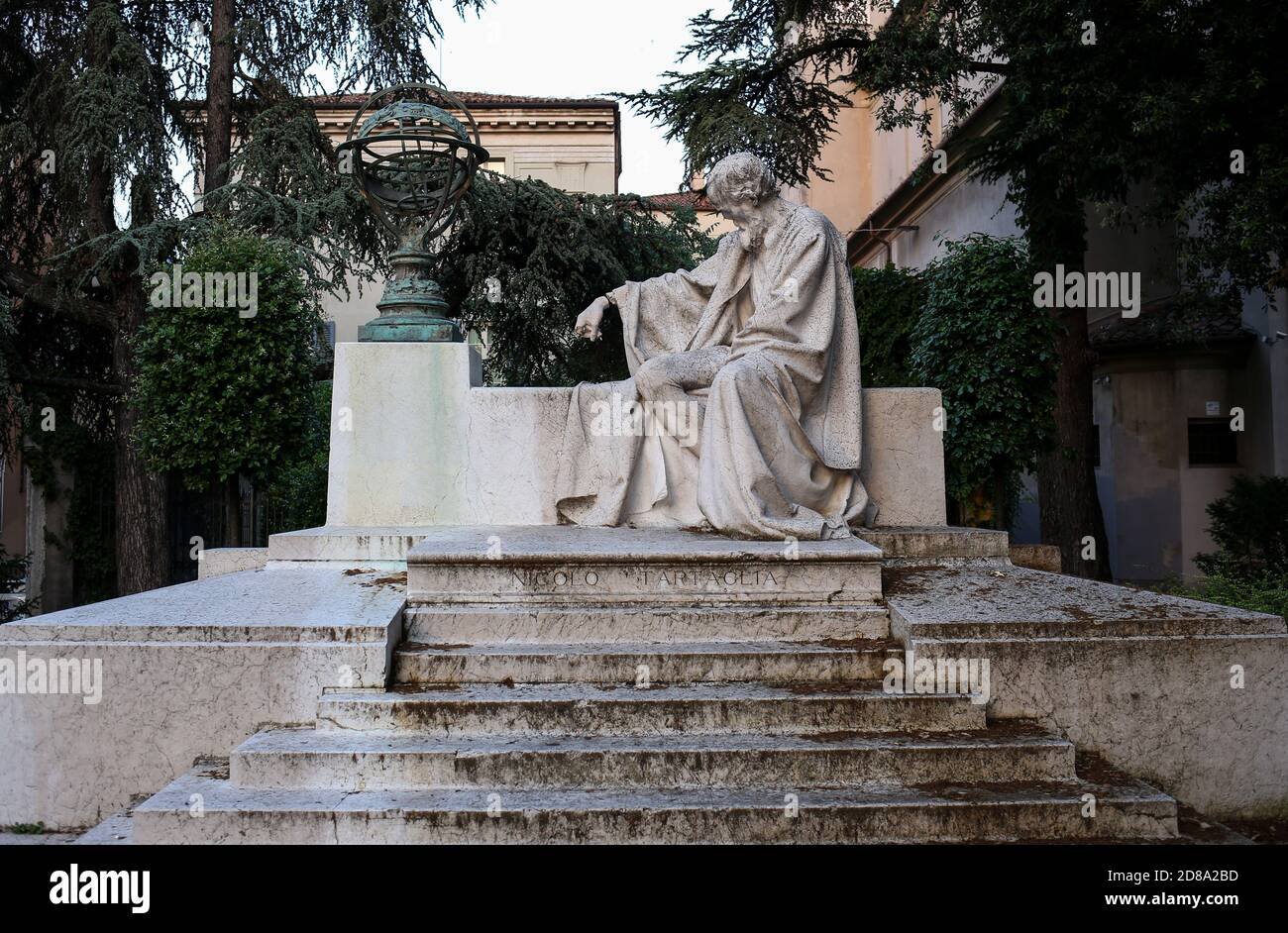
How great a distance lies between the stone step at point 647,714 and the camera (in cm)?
420

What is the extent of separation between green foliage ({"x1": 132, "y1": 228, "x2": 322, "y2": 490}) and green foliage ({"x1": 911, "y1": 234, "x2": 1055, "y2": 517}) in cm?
583

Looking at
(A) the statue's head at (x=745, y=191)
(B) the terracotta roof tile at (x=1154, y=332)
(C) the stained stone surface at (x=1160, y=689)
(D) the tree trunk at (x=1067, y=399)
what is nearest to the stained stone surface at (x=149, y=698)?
(C) the stained stone surface at (x=1160, y=689)

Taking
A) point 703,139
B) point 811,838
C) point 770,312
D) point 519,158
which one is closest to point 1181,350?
point 703,139

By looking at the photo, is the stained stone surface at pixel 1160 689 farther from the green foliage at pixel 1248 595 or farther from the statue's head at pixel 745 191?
the statue's head at pixel 745 191

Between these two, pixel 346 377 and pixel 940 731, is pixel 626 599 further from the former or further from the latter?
pixel 346 377

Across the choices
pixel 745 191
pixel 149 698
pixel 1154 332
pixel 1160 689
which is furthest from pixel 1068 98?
pixel 149 698

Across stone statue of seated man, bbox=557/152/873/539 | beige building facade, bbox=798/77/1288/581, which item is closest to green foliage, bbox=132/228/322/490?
stone statue of seated man, bbox=557/152/873/539

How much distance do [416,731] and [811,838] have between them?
160 cm

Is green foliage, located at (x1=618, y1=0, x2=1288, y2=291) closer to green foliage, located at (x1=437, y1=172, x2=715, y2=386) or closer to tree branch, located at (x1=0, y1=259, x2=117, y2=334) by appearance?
green foliage, located at (x1=437, y1=172, x2=715, y2=386)

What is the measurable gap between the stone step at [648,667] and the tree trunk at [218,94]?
1270 cm

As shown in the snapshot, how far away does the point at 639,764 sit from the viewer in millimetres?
3938

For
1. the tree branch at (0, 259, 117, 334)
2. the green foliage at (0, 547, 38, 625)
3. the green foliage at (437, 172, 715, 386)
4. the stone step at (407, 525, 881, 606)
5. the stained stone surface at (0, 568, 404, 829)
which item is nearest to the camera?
the stained stone surface at (0, 568, 404, 829)

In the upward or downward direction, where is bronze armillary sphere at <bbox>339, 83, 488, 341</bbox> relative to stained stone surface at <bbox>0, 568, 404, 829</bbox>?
upward

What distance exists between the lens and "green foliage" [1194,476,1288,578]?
11.2 metres
